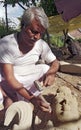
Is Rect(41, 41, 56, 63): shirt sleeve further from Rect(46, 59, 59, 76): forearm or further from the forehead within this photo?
the forehead

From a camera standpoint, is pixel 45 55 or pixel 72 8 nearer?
pixel 45 55

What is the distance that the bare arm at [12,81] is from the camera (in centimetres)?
312

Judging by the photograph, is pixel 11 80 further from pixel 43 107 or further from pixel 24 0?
pixel 24 0

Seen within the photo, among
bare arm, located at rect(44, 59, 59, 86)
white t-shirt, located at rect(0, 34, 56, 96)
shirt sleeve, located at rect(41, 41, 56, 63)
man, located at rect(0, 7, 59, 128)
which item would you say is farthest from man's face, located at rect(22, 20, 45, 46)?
bare arm, located at rect(44, 59, 59, 86)

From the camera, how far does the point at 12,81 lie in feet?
10.3

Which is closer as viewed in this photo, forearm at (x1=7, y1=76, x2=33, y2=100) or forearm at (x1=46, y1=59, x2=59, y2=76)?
forearm at (x1=7, y1=76, x2=33, y2=100)

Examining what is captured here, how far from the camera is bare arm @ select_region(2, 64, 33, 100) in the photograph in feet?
10.2

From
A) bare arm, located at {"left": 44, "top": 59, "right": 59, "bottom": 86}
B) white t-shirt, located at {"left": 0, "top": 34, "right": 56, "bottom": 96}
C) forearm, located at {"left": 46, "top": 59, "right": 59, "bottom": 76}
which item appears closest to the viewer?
white t-shirt, located at {"left": 0, "top": 34, "right": 56, "bottom": 96}

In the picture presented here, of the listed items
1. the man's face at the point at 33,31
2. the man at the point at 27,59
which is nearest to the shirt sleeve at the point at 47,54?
the man at the point at 27,59

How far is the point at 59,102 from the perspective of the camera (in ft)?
10.1

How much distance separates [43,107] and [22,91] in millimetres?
244

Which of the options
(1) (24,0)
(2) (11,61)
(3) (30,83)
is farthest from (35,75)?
(1) (24,0)

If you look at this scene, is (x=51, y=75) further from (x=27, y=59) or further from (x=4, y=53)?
(x=4, y=53)

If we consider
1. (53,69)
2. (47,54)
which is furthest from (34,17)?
(53,69)
